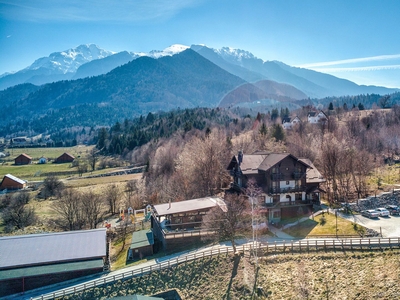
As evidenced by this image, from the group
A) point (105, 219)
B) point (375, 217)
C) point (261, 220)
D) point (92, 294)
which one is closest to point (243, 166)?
point (261, 220)

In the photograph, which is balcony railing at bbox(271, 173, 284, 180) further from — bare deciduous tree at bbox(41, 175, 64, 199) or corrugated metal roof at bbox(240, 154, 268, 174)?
bare deciduous tree at bbox(41, 175, 64, 199)

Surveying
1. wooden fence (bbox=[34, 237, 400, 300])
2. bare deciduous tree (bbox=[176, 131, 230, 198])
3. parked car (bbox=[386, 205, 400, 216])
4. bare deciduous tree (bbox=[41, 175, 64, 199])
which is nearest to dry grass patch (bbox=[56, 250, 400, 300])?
wooden fence (bbox=[34, 237, 400, 300])

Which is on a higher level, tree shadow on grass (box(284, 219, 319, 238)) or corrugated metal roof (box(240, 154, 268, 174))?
corrugated metal roof (box(240, 154, 268, 174))

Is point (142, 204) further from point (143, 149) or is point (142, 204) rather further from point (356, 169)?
point (143, 149)

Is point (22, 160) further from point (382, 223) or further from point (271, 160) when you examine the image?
point (382, 223)

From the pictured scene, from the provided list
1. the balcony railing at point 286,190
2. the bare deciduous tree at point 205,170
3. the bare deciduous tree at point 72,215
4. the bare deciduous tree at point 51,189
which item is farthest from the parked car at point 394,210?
the bare deciduous tree at point 51,189
